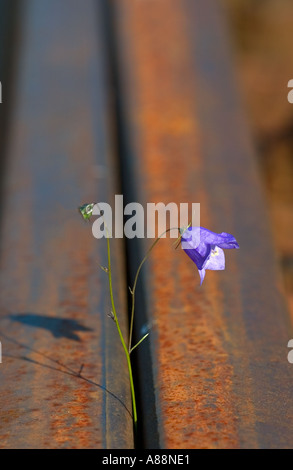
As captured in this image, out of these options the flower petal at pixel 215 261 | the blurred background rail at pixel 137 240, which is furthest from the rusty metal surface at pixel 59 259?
the flower petal at pixel 215 261

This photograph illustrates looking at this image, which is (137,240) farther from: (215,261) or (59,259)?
(215,261)

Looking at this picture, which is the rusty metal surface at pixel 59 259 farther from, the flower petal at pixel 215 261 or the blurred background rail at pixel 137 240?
the flower petal at pixel 215 261

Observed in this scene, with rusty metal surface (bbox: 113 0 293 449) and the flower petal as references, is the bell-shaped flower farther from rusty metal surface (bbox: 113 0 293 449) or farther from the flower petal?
rusty metal surface (bbox: 113 0 293 449)

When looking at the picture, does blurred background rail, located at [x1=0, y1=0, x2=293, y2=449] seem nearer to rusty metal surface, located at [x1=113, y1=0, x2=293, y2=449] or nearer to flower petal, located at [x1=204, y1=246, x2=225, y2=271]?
rusty metal surface, located at [x1=113, y1=0, x2=293, y2=449]

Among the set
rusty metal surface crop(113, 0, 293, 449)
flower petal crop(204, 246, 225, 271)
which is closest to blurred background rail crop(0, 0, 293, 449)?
rusty metal surface crop(113, 0, 293, 449)
